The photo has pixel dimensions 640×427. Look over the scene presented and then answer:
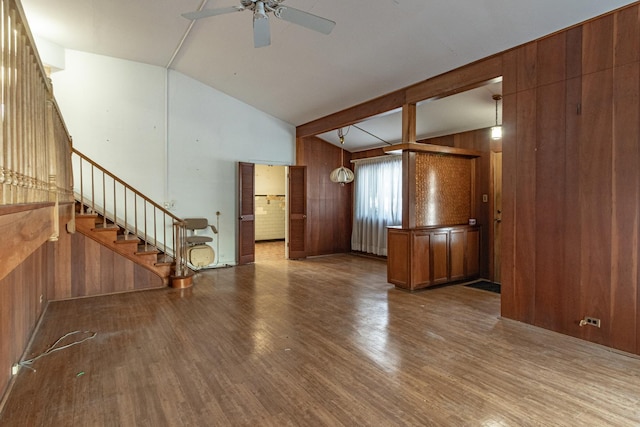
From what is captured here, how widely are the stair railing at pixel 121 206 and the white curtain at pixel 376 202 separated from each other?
4212mm

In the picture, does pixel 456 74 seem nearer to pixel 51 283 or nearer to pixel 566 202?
pixel 566 202

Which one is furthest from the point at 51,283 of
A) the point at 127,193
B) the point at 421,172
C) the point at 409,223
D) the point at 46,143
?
the point at 421,172

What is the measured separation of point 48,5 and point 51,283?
11.4 feet

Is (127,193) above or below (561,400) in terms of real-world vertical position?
above

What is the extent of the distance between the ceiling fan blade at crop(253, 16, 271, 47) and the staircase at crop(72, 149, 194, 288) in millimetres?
3153

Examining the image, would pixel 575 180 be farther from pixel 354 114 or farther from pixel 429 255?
pixel 354 114

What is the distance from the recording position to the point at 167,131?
6477mm

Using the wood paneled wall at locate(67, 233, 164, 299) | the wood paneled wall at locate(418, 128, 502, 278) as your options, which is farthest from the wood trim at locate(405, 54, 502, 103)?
the wood paneled wall at locate(67, 233, 164, 299)

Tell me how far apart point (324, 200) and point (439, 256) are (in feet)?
11.9

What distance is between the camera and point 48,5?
170 inches

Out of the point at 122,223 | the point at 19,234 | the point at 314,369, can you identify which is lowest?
the point at 314,369

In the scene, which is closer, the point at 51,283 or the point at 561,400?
the point at 561,400

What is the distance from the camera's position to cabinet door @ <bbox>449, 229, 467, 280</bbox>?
220 inches

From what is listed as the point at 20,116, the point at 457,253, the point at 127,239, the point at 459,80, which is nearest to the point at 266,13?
the point at 20,116
